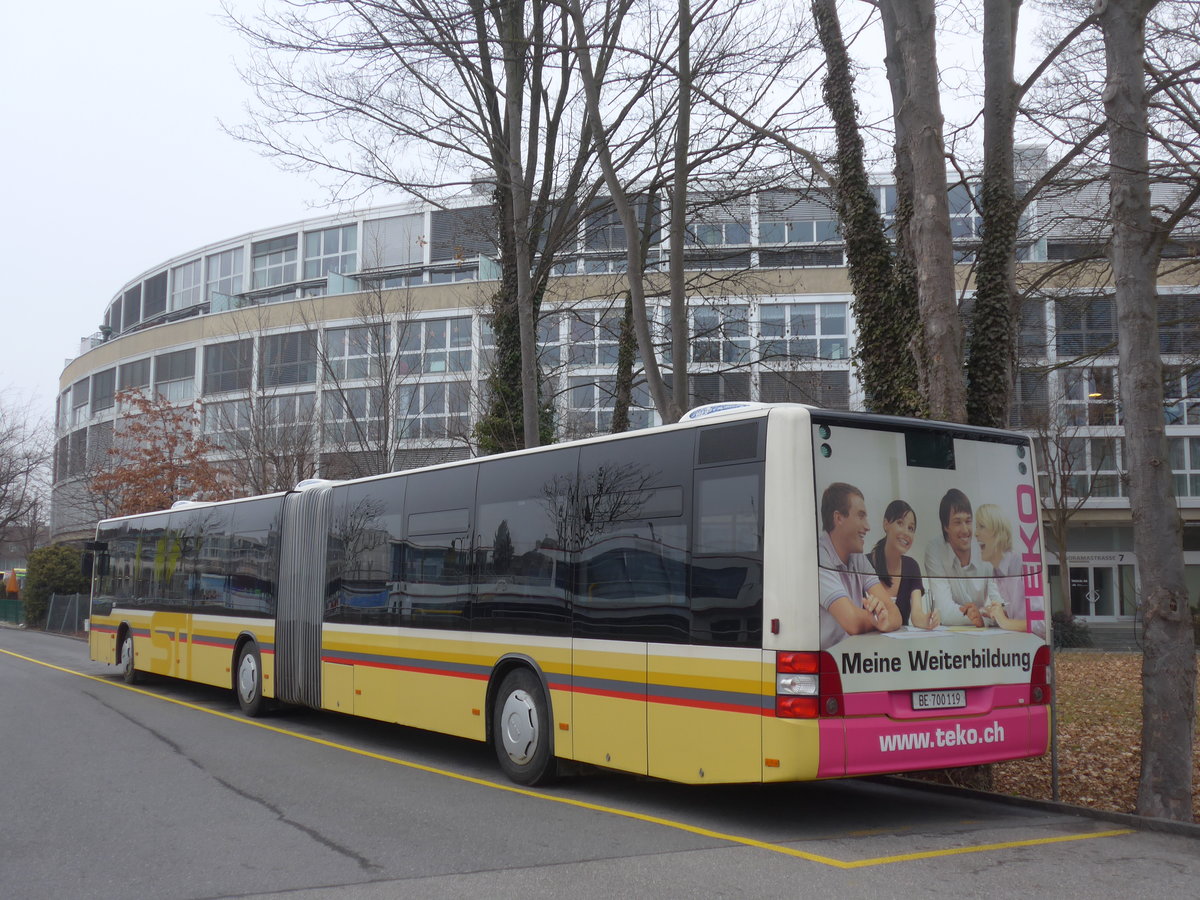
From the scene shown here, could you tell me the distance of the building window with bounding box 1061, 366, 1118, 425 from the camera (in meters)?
32.8

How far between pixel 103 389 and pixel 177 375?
881cm

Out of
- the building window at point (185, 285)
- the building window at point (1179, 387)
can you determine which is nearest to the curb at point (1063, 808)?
the building window at point (1179, 387)

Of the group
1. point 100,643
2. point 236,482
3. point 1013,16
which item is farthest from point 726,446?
point 236,482

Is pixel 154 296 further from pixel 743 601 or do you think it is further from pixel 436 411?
pixel 743 601

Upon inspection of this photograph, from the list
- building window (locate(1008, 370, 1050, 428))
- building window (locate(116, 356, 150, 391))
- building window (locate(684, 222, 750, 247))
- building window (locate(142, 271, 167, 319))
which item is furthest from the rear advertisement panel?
building window (locate(142, 271, 167, 319))

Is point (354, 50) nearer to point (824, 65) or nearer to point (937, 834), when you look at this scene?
point (824, 65)

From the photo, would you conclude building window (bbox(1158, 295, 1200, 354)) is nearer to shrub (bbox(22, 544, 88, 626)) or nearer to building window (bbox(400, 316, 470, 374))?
building window (bbox(400, 316, 470, 374))

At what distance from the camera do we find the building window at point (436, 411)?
109 ft

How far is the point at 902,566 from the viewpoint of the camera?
8.16 meters

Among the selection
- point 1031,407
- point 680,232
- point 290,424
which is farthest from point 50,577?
point 680,232

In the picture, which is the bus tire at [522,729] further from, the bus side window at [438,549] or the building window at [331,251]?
the building window at [331,251]

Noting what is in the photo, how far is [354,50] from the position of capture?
13.4 meters

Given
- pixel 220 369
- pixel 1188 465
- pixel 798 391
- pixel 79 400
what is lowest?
pixel 1188 465

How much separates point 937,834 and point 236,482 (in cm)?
3222
